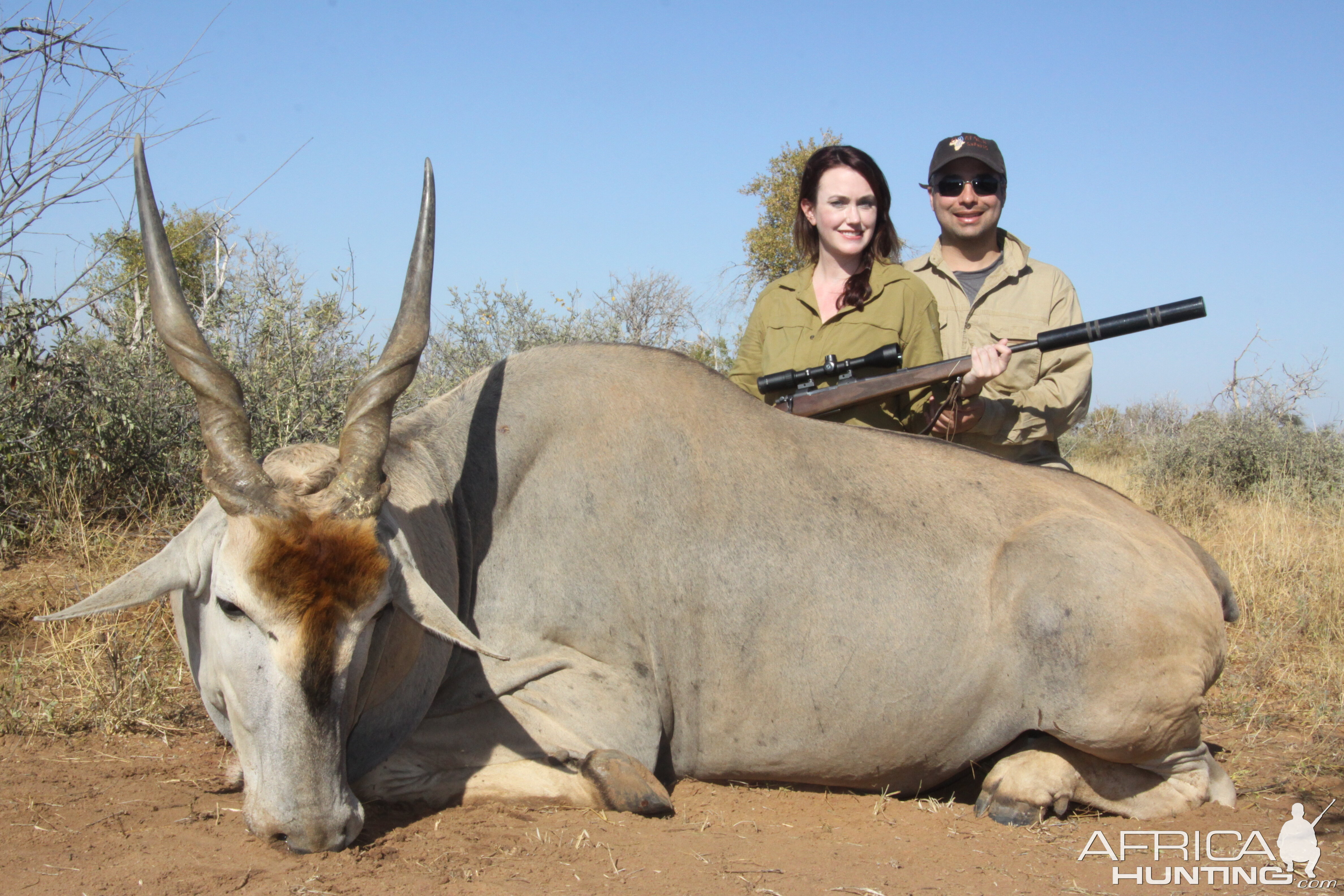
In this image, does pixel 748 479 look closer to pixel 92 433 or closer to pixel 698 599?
pixel 698 599

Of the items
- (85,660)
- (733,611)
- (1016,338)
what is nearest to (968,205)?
(1016,338)

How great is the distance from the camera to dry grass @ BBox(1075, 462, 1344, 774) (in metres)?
5.75

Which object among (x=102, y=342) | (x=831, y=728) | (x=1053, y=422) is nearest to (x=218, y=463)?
(x=831, y=728)

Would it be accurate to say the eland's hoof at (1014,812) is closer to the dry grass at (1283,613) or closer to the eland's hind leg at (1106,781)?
the eland's hind leg at (1106,781)

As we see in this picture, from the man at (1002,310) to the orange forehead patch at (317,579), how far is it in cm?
379

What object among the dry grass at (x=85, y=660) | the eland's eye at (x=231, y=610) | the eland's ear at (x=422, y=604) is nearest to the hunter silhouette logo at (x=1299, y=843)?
the eland's ear at (x=422, y=604)

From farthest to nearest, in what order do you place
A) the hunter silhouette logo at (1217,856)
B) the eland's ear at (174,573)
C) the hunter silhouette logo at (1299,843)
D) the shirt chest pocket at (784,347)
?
the shirt chest pocket at (784,347)
the hunter silhouette logo at (1299,843)
the hunter silhouette logo at (1217,856)
the eland's ear at (174,573)

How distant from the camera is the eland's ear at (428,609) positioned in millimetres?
3350

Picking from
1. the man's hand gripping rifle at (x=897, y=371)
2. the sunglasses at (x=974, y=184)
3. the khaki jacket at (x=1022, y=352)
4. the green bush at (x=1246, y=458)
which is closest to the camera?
the man's hand gripping rifle at (x=897, y=371)

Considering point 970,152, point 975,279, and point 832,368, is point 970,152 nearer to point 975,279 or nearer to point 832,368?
point 975,279

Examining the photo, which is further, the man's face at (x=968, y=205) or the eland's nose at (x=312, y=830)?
the man's face at (x=968, y=205)

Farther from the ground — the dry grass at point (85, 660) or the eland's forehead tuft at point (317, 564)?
the eland's forehead tuft at point (317, 564)

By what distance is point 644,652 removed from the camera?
4.23 metres

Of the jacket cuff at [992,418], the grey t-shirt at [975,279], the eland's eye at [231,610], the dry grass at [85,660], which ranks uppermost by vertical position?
the grey t-shirt at [975,279]
